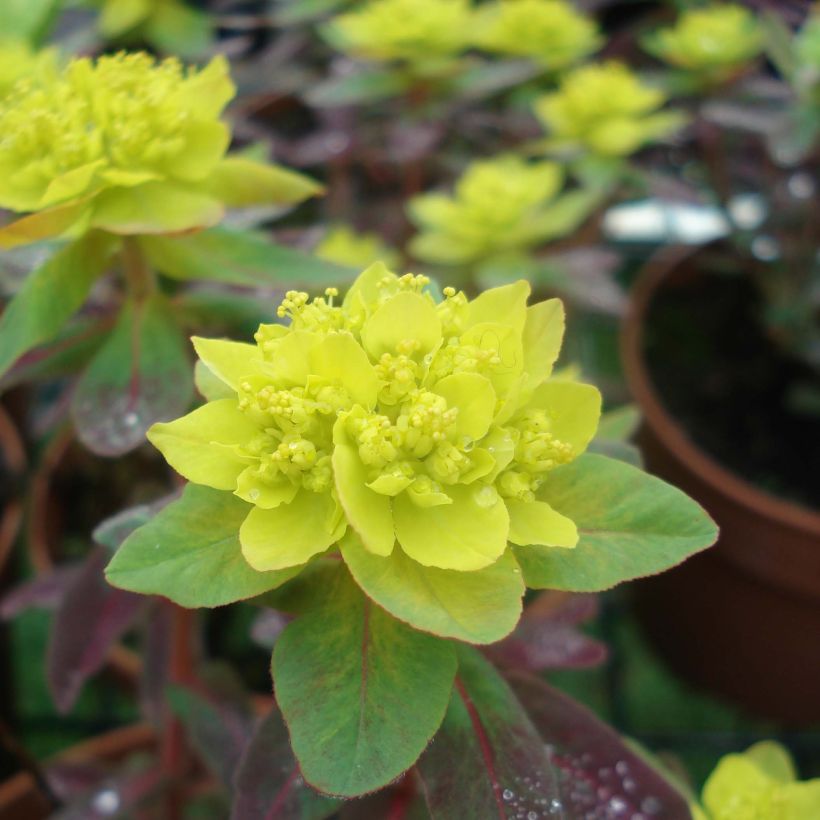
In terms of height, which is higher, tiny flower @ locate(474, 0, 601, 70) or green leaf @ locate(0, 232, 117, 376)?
green leaf @ locate(0, 232, 117, 376)

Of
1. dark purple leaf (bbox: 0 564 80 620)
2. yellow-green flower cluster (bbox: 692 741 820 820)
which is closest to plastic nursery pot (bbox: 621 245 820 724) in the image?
yellow-green flower cluster (bbox: 692 741 820 820)

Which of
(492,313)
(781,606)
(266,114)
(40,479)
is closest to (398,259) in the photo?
(266,114)

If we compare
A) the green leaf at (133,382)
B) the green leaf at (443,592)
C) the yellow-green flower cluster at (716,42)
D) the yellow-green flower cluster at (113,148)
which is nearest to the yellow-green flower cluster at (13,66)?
the yellow-green flower cluster at (113,148)

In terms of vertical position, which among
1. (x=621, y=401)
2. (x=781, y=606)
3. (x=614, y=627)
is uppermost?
(x=621, y=401)

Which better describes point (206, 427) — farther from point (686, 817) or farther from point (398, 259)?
point (398, 259)

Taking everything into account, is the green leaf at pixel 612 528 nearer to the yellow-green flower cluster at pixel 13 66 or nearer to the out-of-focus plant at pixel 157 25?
the yellow-green flower cluster at pixel 13 66

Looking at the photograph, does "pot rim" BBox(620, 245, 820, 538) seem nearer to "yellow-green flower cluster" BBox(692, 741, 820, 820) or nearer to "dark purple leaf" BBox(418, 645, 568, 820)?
"yellow-green flower cluster" BBox(692, 741, 820, 820)

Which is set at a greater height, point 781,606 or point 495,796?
point 495,796
